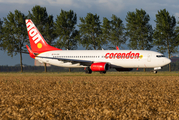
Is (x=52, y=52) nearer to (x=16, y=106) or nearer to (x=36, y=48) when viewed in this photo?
(x=36, y=48)

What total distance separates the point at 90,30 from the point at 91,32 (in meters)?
0.71

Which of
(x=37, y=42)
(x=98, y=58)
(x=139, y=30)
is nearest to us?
(x=98, y=58)

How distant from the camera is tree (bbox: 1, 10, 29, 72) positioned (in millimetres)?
59750

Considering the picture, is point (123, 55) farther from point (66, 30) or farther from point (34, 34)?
point (66, 30)

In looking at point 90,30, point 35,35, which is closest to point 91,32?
point 90,30

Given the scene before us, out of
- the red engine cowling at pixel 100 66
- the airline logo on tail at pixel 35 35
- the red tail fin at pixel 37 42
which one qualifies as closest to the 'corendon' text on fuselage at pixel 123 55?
the red engine cowling at pixel 100 66

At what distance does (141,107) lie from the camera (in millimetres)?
11875

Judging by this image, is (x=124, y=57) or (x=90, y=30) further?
(x=90, y=30)

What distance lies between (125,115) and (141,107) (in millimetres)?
1895

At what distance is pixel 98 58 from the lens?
38.4 meters

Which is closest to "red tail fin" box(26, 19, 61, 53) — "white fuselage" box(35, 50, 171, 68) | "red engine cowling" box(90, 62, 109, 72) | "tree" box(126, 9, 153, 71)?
"white fuselage" box(35, 50, 171, 68)

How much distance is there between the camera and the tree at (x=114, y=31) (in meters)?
58.3

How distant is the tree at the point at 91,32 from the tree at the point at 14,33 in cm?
1359

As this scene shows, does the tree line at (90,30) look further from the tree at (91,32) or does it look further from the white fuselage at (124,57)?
the white fuselage at (124,57)
